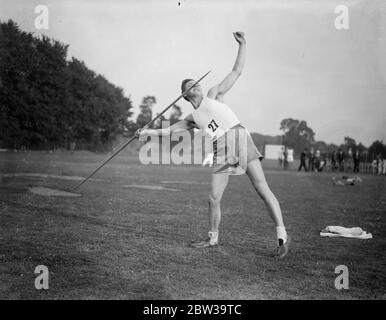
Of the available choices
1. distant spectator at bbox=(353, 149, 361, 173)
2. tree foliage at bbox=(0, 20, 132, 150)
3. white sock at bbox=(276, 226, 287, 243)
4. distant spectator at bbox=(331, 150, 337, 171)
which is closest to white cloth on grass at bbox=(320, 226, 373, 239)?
white sock at bbox=(276, 226, 287, 243)

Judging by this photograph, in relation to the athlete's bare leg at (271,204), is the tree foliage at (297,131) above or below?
above

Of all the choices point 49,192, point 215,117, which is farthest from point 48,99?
point 215,117

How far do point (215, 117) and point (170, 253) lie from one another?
189 cm

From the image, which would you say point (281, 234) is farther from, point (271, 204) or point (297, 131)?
A: point (297, 131)

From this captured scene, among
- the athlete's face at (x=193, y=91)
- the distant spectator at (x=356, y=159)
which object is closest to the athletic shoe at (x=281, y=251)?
the athlete's face at (x=193, y=91)

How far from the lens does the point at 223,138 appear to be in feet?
18.8

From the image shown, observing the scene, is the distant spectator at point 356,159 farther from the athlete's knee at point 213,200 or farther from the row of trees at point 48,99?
the athlete's knee at point 213,200

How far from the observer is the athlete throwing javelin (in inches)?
219

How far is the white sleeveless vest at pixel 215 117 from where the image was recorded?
18.7 ft

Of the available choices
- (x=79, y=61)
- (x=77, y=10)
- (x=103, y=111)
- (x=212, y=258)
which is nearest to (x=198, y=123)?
(x=212, y=258)

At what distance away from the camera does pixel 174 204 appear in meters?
10.5

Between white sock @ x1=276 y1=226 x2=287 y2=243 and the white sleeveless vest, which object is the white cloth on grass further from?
the white sleeveless vest
